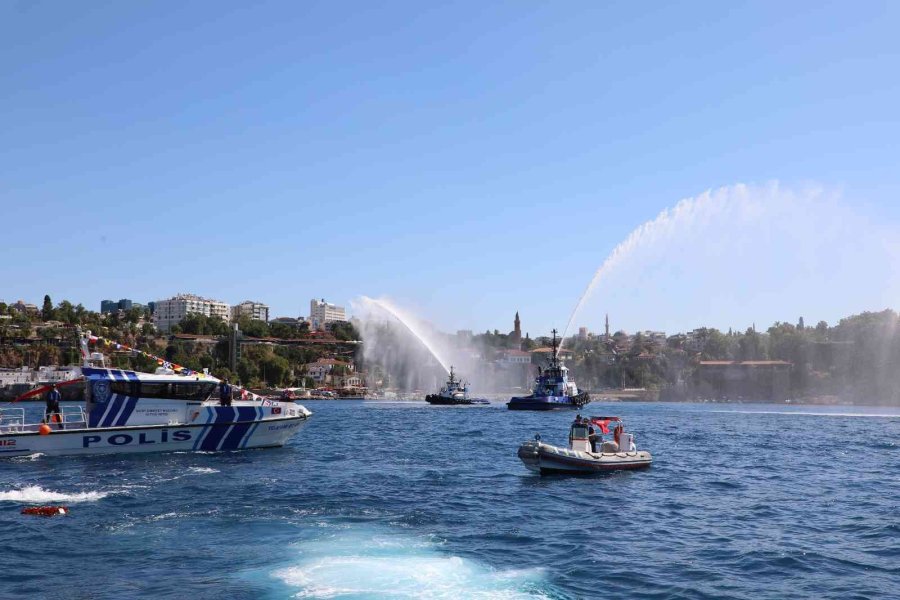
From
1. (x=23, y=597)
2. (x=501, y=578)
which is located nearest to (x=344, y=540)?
(x=501, y=578)

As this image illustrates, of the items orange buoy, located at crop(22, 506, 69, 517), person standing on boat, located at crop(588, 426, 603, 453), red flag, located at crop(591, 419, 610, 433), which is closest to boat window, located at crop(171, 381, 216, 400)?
orange buoy, located at crop(22, 506, 69, 517)

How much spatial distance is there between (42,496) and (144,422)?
13648 millimetres

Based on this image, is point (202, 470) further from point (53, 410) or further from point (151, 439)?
point (53, 410)

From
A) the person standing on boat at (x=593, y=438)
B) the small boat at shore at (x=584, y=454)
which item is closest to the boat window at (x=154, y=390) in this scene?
the small boat at shore at (x=584, y=454)

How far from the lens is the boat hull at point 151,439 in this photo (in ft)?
132

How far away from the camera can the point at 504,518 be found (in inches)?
1051

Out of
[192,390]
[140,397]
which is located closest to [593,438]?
[192,390]

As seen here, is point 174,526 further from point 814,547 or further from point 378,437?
point 378,437

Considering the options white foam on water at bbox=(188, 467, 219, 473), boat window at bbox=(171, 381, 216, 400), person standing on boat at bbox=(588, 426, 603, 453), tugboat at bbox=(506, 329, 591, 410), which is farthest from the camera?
tugboat at bbox=(506, 329, 591, 410)

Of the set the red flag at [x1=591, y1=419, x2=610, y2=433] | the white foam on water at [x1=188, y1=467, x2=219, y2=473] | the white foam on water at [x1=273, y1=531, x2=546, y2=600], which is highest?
the red flag at [x1=591, y1=419, x2=610, y2=433]

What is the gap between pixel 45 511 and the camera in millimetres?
25766

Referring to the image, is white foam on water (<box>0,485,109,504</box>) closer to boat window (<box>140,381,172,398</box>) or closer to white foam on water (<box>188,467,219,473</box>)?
white foam on water (<box>188,467,219,473</box>)

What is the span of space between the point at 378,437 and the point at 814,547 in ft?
138

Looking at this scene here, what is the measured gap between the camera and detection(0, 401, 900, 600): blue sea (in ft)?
60.7
